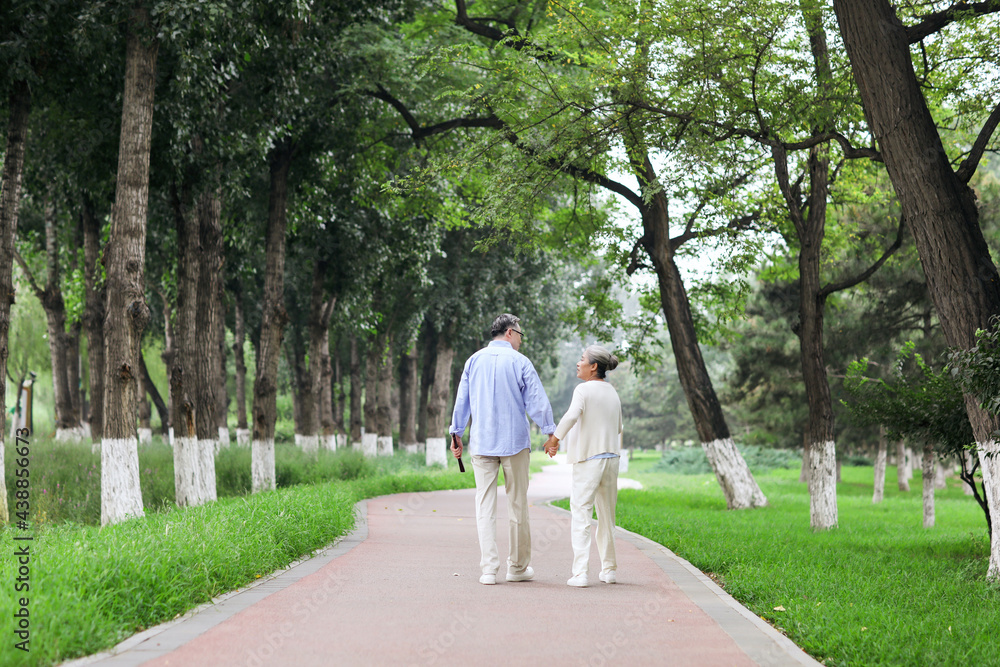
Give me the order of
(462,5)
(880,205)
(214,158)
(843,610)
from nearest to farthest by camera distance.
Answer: (843,610) → (214,158) → (462,5) → (880,205)

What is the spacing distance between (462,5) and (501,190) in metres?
4.48

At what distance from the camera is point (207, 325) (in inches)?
574

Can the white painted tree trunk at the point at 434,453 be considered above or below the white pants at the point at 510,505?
below

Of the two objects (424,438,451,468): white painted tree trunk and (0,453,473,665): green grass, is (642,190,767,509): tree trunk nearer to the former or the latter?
(0,453,473,665): green grass

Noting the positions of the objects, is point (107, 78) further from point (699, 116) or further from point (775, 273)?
point (775, 273)

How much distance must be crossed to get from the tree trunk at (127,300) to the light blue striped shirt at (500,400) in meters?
5.07

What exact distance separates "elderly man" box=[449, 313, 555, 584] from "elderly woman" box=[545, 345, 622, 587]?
0.30 meters

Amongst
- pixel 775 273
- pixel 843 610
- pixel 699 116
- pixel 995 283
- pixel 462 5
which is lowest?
pixel 843 610

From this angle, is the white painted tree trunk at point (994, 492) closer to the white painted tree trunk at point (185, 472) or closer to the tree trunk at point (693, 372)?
the tree trunk at point (693, 372)

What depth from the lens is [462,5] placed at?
50.8 ft


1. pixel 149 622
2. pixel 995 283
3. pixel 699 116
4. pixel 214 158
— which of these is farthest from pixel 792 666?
pixel 214 158

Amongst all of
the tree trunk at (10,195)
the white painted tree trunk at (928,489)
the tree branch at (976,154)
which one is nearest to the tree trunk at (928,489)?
the white painted tree trunk at (928,489)

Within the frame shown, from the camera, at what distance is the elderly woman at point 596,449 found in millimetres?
7336

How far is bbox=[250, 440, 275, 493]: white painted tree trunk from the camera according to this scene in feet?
51.9
